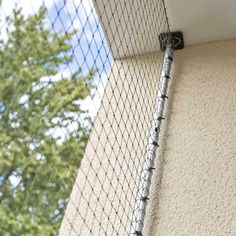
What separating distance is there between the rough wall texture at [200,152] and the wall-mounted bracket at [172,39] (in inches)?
3.7

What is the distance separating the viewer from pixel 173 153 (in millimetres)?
1530

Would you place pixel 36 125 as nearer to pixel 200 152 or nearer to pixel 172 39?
pixel 200 152

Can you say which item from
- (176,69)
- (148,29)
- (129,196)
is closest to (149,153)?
(129,196)

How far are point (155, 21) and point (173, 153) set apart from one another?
629 mm

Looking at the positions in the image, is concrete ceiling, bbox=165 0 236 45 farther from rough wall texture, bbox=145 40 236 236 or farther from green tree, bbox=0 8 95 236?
green tree, bbox=0 8 95 236

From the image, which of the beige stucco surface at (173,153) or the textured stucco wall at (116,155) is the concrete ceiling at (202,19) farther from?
the textured stucco wall at (116,155)

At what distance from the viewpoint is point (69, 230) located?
1437mm

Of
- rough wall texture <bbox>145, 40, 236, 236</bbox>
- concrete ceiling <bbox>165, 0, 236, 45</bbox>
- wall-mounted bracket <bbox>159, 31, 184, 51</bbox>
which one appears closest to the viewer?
rough wall texture <bbox>145, 40, 236, 236</bbox>

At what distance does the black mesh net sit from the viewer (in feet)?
3.30

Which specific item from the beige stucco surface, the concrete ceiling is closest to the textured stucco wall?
the beige stucco surface

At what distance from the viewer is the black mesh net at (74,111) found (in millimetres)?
1006

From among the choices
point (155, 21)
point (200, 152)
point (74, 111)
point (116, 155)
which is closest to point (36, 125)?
point (74, 111)

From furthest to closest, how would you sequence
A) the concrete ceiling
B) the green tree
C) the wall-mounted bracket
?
1. the wall-mounted bracket
2. the concrete ceiling
3. the green tree

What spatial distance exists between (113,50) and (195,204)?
86 centimetres
